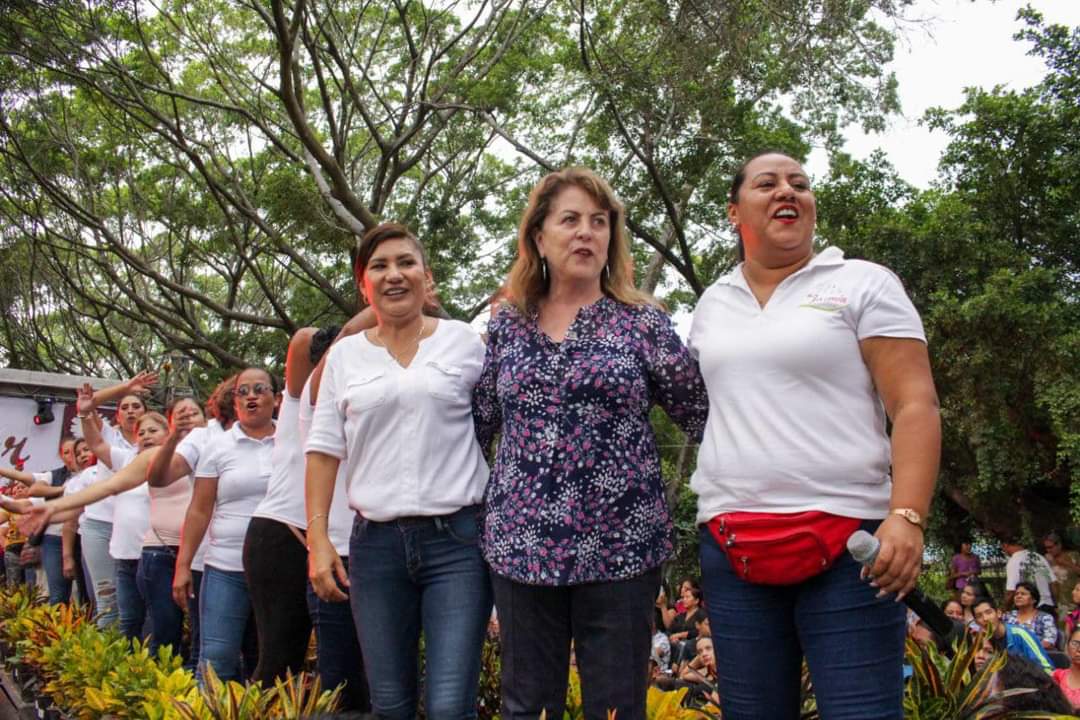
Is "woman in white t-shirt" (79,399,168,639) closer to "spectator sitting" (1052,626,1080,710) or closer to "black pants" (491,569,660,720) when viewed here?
"black pants" (491,569,660,720)

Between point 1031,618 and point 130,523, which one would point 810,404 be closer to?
point 130,523

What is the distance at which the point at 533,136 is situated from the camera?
15.7 metres

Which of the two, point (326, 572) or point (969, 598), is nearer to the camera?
point (326, 572)

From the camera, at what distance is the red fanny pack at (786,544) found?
230cm

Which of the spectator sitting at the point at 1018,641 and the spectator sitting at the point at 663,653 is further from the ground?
the spectator sitting at the point at 1018,641

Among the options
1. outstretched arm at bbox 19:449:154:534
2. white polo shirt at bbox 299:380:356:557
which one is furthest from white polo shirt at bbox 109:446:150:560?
white polo shirt at bbox 299:380:356:557

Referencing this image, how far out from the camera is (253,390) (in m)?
5.00

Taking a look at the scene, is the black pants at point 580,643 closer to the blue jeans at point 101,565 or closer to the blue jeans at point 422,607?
the blue jeans at point 422,607

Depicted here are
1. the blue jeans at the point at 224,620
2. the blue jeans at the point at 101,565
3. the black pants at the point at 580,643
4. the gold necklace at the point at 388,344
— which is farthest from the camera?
the blue jeans at the point at 101,565

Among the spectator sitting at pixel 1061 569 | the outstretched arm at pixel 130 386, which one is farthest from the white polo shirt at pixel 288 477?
the spectator sitting at pixel 1061 569

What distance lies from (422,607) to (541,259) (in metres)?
1.05

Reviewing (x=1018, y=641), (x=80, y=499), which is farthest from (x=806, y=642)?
(x=1018, y=641)

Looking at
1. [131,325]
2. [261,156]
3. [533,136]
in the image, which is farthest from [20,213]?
[533,136]

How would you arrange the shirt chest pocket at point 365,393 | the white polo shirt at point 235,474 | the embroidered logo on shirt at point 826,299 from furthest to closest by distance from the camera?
the white polo shirt at point 235,474
the shirt chest pocket at point 365,393
the embroidered logo on shirt at point 826,299
